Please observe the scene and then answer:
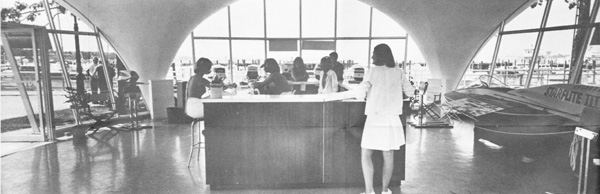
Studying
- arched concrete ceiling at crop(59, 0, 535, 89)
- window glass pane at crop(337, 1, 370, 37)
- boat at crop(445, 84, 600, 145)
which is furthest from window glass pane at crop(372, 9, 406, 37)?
boat at crop(445, 84, 600, 145)

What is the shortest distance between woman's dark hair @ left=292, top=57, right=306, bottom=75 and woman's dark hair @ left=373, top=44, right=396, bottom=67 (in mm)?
932

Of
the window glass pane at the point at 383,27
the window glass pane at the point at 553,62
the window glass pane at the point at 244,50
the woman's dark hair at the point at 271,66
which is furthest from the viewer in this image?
the woman's dark hair at the point at 271,66

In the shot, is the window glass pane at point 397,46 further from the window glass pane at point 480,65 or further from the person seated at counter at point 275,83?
the window glass pane at point 480,65

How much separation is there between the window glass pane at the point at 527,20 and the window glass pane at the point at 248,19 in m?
2.52

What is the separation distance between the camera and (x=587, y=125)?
1.81 metres

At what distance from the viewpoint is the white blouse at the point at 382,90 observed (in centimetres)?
208

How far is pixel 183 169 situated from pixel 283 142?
121 cm

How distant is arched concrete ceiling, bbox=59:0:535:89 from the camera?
3217mm

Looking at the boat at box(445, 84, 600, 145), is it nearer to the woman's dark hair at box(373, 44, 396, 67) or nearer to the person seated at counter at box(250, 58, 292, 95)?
the woman's dark hair at box(373, 44, 396, 67)

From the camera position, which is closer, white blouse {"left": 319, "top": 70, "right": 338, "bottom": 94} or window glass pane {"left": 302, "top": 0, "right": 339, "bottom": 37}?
window glass pane {"left": 302, "top": 0, "right": 339, "bottom": 37}

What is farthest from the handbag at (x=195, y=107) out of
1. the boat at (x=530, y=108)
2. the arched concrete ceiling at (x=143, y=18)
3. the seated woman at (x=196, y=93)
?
the boat at (x=530, y=108)

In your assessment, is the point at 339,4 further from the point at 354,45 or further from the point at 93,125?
the point at 93,125

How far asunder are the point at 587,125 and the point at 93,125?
210 inches

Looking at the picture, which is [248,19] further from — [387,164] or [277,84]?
[387,164]
